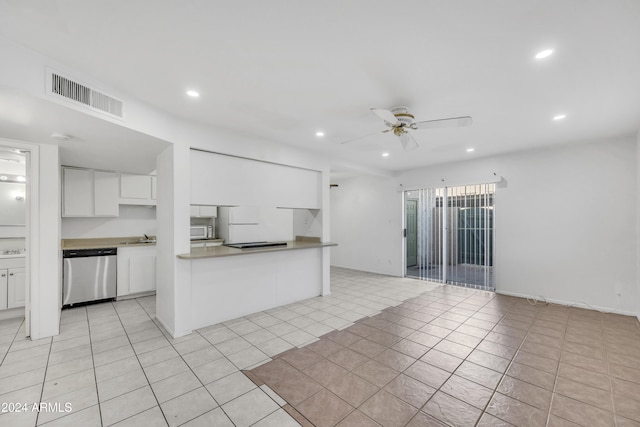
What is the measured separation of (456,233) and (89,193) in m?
6.98

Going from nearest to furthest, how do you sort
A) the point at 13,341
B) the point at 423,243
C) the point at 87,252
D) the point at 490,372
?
the point at 490,372 → the point at 13,341 → the point at 87,252 → the point at 423,243

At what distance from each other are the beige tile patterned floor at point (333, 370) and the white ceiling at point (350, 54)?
2.34 metres

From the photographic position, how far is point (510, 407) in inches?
78.6

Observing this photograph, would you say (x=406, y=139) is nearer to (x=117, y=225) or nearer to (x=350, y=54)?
(x=350, y=54)

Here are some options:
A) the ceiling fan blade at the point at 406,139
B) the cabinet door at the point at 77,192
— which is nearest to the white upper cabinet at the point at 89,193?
the cabinet door at the point at 77,192

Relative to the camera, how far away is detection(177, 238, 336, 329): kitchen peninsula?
3.39 m

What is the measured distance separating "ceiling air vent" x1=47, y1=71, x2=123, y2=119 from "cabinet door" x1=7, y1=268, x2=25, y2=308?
3130 mm

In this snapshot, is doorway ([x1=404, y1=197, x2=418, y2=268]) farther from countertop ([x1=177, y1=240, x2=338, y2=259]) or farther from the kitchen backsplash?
the kitchen backsplash

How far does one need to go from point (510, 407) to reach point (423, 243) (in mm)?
4398

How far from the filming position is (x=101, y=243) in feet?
15.5

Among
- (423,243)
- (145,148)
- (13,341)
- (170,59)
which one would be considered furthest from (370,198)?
(13,341)

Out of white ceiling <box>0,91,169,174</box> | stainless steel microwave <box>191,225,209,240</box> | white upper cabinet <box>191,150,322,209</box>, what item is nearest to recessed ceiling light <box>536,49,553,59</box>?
white upper cabinet <box>191,150,322,209</box>

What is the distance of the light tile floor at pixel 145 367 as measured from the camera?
1.90m

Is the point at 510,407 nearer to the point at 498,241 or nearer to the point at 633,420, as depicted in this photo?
the point at 633,420
